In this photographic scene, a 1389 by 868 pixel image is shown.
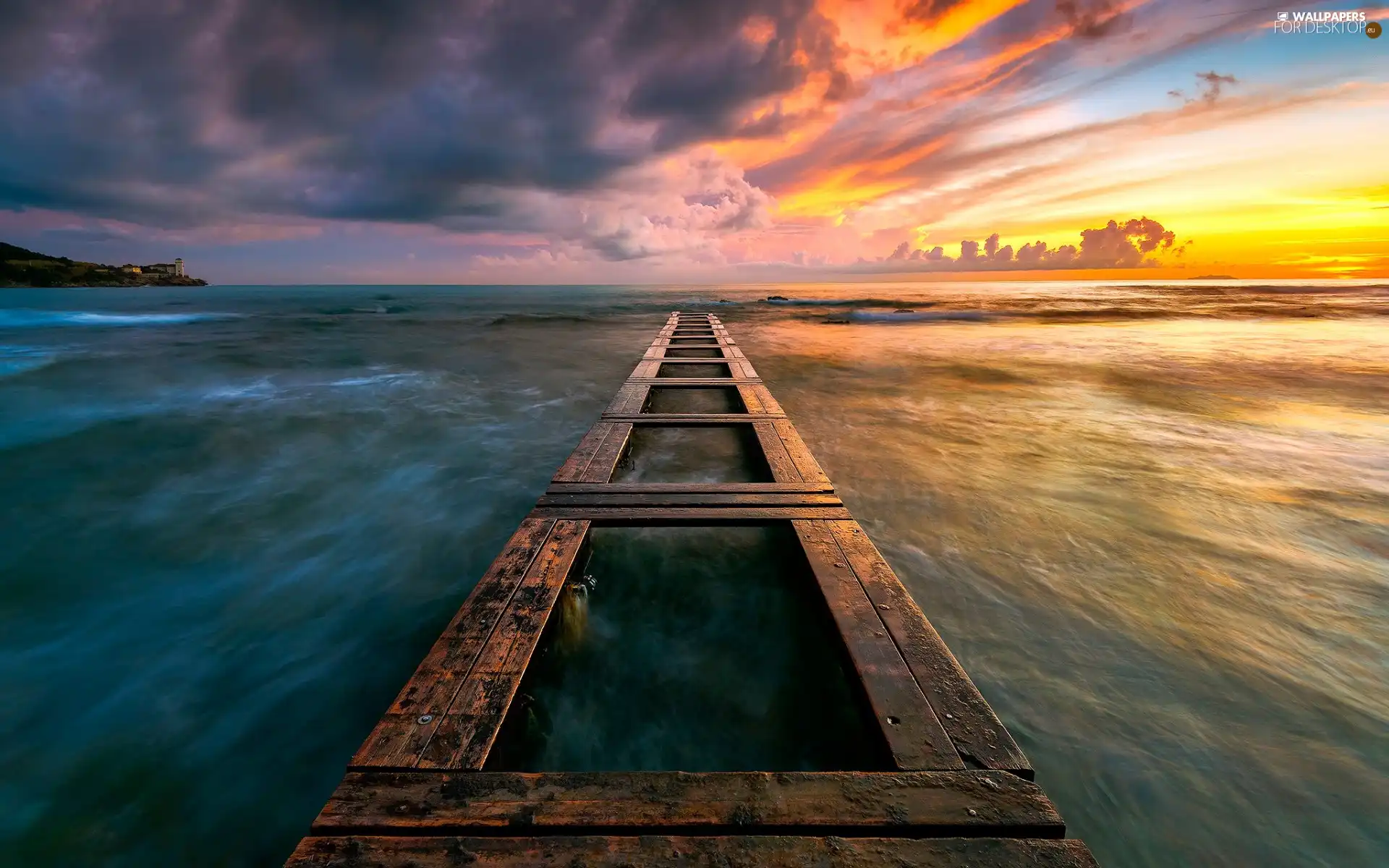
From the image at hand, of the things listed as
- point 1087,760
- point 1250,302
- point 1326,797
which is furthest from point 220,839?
point 1250,302

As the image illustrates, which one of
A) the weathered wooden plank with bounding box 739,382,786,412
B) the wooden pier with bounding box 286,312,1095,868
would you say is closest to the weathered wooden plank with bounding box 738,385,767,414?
the weathered wooden plank with bounding box 739,382,786,412

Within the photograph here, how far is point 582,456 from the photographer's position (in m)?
4.66

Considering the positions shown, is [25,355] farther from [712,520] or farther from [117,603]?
[712,520]

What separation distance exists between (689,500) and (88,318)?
140 feet

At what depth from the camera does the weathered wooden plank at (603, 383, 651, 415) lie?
249 inches

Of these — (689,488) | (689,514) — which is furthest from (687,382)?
(689,514)

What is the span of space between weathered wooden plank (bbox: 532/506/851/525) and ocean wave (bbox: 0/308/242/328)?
114 ft

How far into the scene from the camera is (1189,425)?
7.21 m

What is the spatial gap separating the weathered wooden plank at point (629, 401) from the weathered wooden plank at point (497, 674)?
3.41 meters

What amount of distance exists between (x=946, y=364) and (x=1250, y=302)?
44.7 metres

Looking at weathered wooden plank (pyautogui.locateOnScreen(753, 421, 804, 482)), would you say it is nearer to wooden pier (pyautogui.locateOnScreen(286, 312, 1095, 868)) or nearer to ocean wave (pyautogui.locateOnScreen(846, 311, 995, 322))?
wooden pier (pyautogui.locateOnScreen(286, 312, 1095, 868))

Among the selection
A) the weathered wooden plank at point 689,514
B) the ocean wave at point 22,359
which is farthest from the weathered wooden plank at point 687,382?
the ocean wave at point 22,359

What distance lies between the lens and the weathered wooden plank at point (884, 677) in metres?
1.77

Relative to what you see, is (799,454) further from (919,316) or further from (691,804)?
(919,316)
